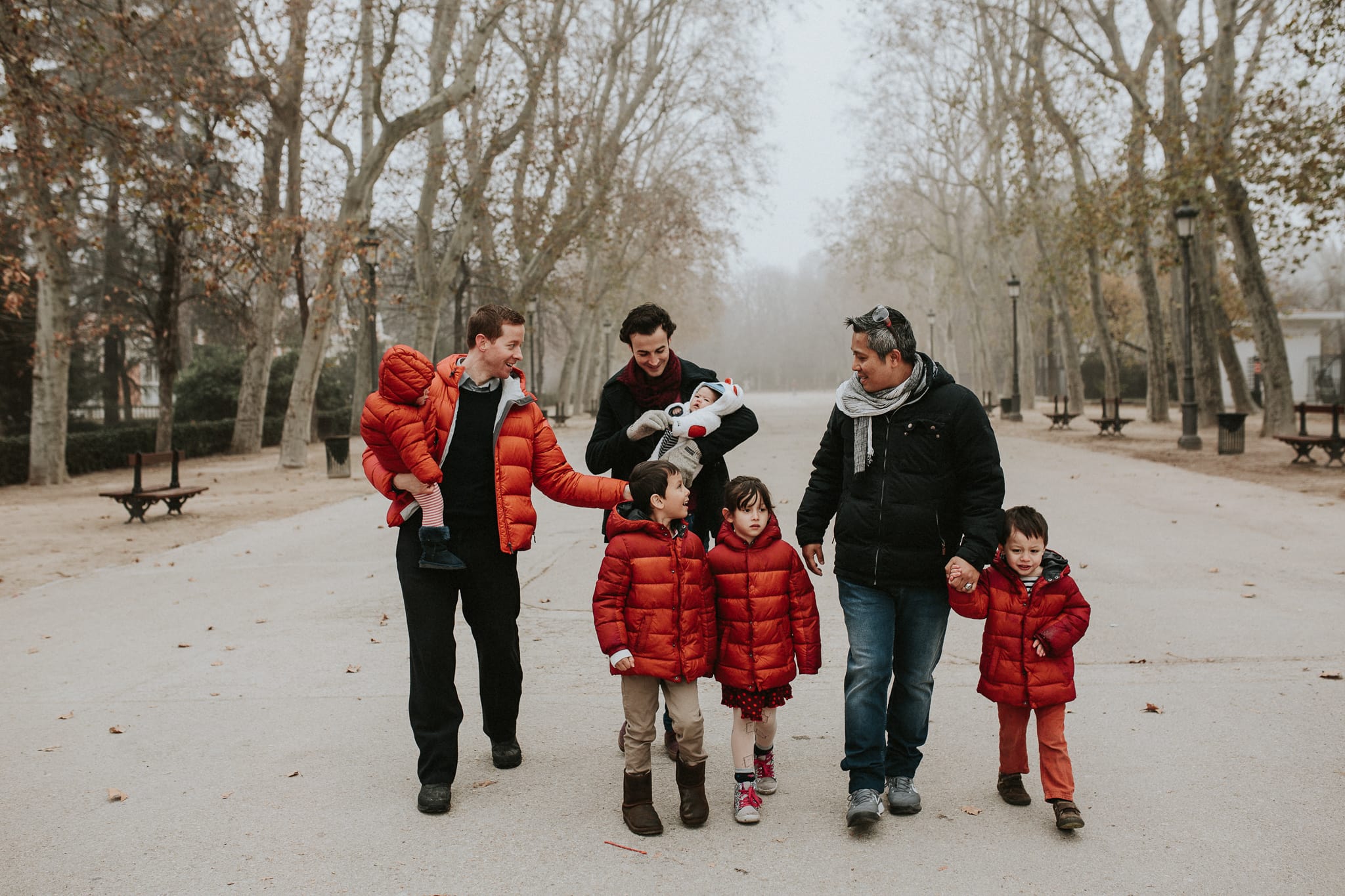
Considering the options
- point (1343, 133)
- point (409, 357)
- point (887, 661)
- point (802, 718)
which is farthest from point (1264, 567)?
point (1343, 133)

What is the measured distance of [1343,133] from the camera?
17875 millimetres

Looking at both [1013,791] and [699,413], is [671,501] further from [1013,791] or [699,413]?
[1013,791]

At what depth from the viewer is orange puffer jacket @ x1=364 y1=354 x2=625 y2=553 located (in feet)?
14.1

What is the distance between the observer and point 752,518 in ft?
12.9

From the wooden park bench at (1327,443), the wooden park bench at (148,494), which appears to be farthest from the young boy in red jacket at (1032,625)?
the wooden park bench at (1327,443)

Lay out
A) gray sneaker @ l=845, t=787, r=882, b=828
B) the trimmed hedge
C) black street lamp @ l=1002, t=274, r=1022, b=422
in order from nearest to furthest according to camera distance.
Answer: gray sneaker @ l=845, t=787, r=882, b=828 < the trimmed hedge < black street lamp @ l=1002, t=274, r=1022, b=422

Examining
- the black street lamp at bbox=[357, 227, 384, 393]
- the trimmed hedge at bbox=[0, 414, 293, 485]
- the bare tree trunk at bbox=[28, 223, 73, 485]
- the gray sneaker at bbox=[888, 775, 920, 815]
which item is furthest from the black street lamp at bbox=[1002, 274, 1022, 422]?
the gray sneaker at bbox=[888, 775, 920, 815]

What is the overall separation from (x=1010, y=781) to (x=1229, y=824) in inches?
28.6

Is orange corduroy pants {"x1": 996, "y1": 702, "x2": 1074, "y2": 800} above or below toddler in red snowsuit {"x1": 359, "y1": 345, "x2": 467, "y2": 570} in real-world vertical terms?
below

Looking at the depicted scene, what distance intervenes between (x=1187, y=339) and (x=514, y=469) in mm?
19676

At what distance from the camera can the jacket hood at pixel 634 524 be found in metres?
3.95

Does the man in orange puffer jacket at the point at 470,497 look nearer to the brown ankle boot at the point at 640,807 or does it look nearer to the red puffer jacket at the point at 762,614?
the red puffer jacket at the point at 762,614

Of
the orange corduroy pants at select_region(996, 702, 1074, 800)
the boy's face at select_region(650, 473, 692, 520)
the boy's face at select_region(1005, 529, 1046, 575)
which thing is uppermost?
the boy's face at select_region(650, 473, 692, 520)

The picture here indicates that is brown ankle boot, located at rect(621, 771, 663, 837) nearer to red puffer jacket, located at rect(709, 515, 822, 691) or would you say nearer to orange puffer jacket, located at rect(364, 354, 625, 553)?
red puffer jacket, located at rect(709, 515, 822, 691)
